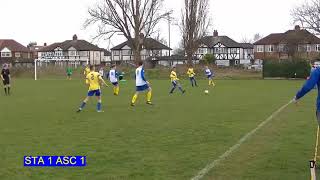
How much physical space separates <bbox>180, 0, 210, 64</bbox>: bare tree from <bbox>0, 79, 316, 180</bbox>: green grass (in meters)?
49.2

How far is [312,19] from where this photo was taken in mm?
59656

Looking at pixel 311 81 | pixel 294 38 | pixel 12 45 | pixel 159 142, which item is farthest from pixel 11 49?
pixel 311 81

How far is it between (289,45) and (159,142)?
71.1 m

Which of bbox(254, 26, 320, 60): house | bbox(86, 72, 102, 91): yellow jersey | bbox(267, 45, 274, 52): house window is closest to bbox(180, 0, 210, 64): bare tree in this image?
bbox(254, 26, 320, 60): house

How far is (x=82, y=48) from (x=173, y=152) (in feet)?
342

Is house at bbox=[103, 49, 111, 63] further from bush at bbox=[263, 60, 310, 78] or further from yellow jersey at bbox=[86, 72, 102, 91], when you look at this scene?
yellow jersey at bbox=[86, 72, 102, 91]

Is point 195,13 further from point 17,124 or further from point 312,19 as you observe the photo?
point 17,124

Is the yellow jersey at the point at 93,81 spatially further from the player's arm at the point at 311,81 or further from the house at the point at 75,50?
the house at the point at 75,50

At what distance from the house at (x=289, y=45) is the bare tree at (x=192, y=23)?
490 inches

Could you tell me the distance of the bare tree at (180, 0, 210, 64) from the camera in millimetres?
65500

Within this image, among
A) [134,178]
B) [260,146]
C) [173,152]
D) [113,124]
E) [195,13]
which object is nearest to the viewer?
[134,178]

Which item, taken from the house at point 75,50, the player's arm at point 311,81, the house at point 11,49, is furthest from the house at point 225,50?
the player's arm at point 311,81

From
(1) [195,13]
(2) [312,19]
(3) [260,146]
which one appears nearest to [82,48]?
(1) [195,13]

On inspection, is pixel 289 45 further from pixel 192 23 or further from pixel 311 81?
pixel 311 81
